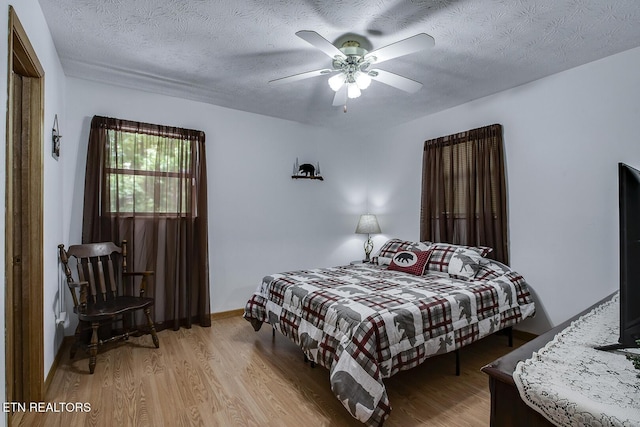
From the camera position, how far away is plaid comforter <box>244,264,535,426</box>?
1.81 metres

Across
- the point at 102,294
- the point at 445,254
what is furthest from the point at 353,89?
the point at 102,294

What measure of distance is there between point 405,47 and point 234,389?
254 centimetres

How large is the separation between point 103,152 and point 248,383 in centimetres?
249

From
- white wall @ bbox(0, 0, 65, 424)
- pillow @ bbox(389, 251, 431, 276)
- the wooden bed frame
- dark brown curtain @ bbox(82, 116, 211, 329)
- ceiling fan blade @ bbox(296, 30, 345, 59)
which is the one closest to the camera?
the wooden bed frame

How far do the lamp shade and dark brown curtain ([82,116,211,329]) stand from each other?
7.09ft

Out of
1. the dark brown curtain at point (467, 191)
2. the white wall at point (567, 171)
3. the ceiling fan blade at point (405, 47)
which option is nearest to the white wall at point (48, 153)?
the ceiling fan blade at point (405, 47)

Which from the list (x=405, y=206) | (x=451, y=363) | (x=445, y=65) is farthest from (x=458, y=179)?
(x=451, y=363)

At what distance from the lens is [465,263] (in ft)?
9.88

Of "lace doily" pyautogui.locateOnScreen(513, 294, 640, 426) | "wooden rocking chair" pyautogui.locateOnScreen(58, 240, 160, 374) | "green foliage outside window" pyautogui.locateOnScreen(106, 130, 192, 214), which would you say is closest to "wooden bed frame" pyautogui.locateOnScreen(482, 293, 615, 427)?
"lace doily" pyautogui.locateOnScreen(513, 294, 640, 426)

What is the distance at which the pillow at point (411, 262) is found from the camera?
320 cm

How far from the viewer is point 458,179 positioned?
366 cm

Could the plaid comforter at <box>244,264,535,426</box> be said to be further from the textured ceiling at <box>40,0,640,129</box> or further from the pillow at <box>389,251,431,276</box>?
the textured ceiling at <box>40,0,640,129</box>

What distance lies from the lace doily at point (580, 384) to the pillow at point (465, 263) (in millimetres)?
1669

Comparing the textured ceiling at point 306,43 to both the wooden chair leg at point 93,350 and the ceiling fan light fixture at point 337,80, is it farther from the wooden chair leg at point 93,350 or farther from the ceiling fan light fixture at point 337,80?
the wooden chair leg at point 93,350
